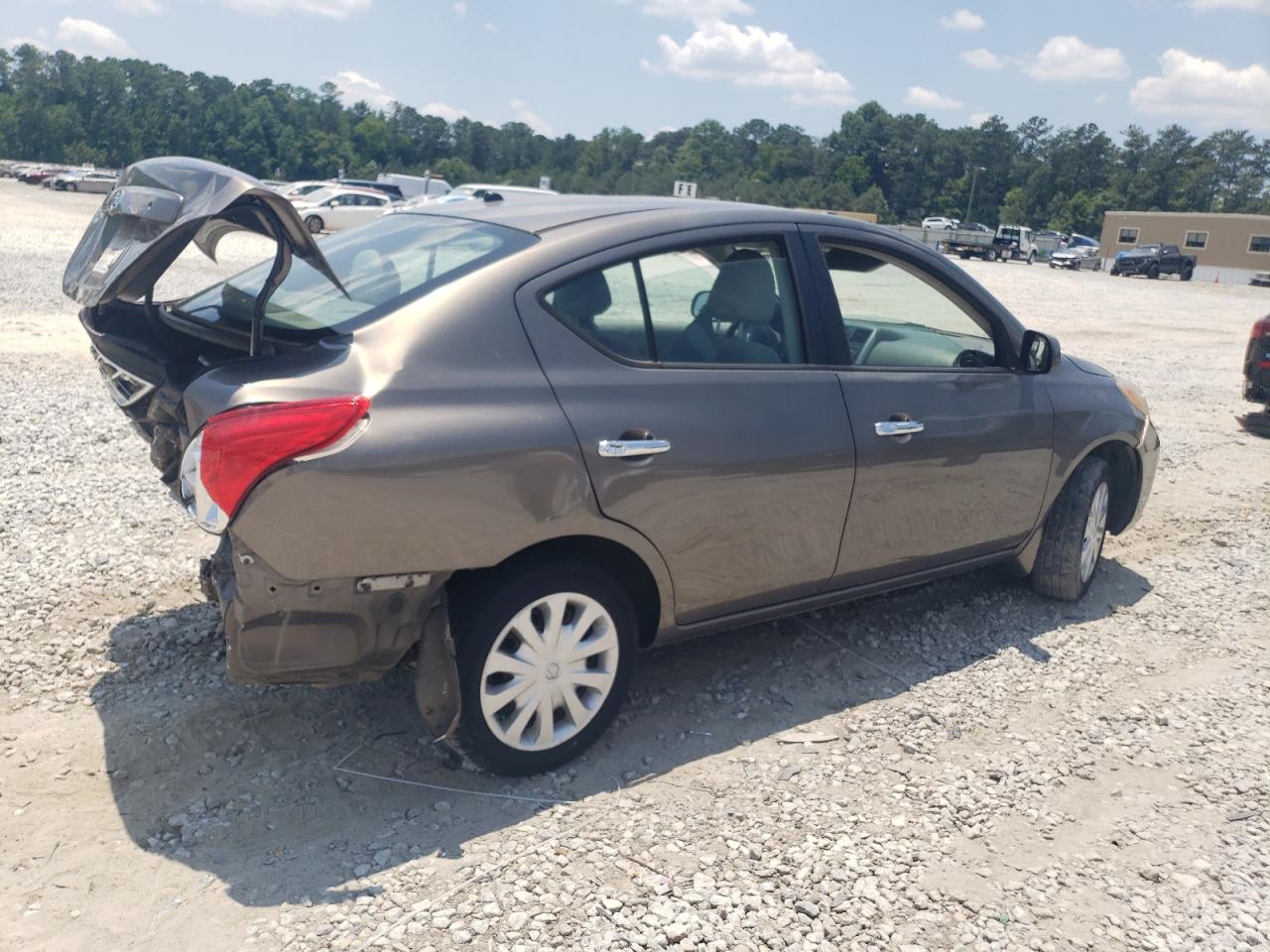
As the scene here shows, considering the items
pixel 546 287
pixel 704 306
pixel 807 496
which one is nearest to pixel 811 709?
pixel 807 496

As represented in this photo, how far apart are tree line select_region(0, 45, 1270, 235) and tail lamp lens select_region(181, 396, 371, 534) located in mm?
94598

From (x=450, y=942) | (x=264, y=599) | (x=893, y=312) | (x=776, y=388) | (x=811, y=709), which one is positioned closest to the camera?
(x=450, y=942)

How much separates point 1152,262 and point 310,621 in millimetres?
53283

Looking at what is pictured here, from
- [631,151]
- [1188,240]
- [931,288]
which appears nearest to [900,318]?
[931,288]

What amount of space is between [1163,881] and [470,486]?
2.35 metres

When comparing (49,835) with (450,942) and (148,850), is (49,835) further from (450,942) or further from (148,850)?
(450,942)

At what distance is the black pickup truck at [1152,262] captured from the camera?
4906 centimetres

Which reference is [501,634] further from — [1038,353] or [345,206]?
[345,206]

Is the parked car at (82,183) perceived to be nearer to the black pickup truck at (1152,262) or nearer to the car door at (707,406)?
the black pickup truck at (1152,262)

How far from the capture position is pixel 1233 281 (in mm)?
54562

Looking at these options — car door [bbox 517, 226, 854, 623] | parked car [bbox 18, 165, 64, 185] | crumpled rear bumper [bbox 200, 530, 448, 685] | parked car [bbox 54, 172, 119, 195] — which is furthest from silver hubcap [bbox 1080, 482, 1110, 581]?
parked car [bbox 18, 165, 64, 185]

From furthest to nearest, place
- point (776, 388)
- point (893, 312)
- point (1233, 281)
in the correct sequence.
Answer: point (1233, 281) < point (893, 312) < point (776, 388)

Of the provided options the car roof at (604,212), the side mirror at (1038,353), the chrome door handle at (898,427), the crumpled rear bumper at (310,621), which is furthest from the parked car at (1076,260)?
the crumpled rear bumper at (310,621)

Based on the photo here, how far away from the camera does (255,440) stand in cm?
281
